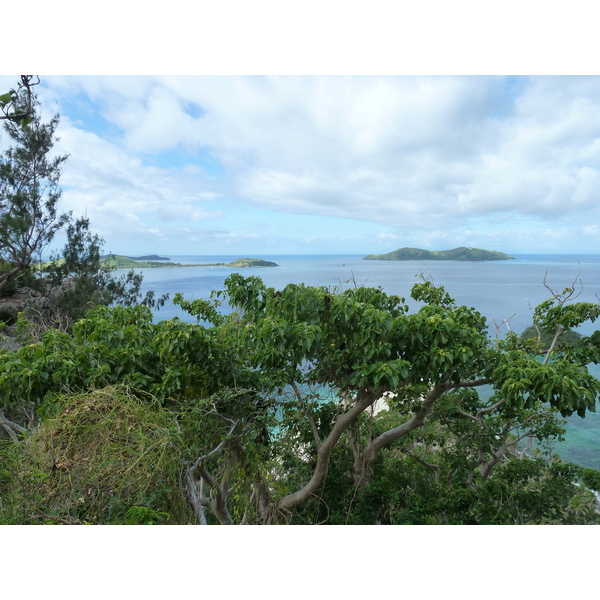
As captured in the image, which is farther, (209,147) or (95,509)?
(209,147)

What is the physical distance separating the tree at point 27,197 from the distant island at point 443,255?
5557 mm

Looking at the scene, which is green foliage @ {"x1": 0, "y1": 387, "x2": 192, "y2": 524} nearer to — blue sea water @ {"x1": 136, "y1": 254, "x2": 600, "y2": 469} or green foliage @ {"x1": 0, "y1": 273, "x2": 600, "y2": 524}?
green foliage @ {"x1": 0, "y1": 273, "x2": 600, "y2": 524}

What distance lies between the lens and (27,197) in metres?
5.91

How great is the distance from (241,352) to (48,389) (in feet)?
3.58

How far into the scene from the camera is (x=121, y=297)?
21.3 ft

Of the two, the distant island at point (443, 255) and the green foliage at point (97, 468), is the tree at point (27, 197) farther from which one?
the distant island at point (443, 255)

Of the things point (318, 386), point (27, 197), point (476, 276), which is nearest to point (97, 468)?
point (318, 386)

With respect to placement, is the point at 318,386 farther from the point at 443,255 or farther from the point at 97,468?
the point at 443,255

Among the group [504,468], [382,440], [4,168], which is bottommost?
[504,468]

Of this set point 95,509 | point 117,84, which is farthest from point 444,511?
point 117,84

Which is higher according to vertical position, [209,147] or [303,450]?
[209,147]

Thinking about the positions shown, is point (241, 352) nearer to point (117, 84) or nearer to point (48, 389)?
point (48, 389)

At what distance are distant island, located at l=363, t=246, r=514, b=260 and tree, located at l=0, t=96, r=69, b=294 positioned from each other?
219 inches

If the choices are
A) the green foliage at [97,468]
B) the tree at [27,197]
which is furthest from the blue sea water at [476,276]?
the green foliage at [97,468]
